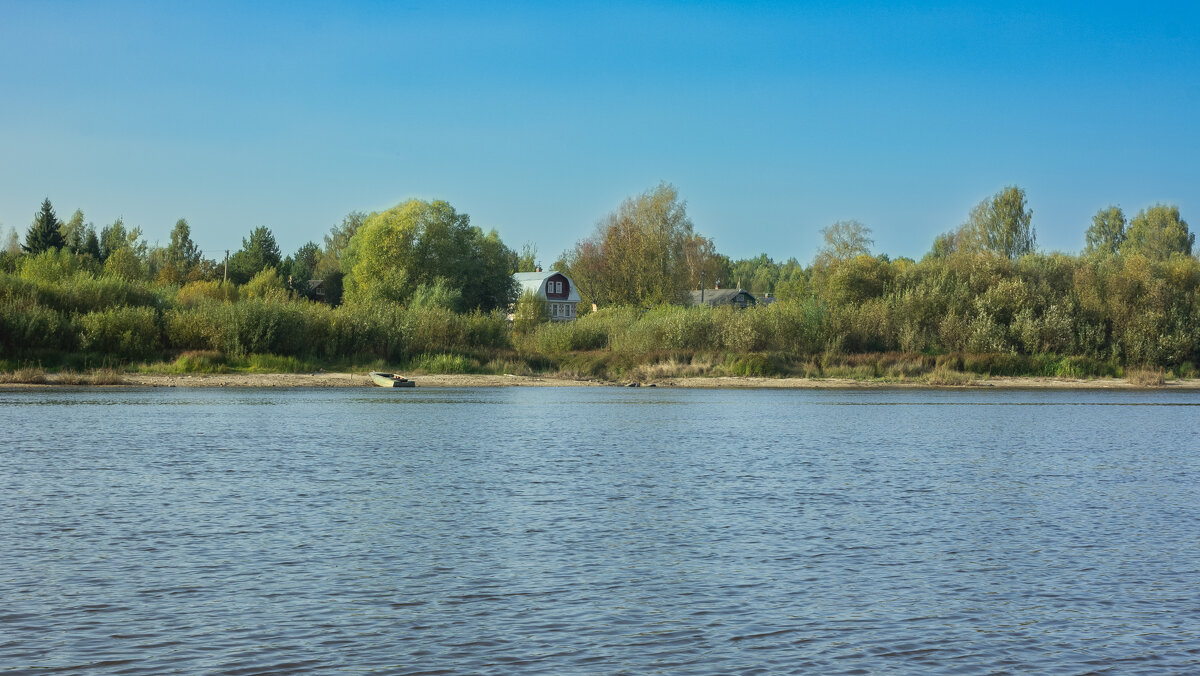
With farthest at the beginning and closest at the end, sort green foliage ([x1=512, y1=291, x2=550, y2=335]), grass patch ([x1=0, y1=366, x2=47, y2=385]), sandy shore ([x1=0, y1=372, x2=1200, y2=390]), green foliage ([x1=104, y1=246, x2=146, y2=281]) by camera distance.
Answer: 1. green foliage ([x1=104, y1=246, x2=146, y2=281])
2. green foliage ([x1=512, y1=291, x2=550, y2=335])
3. sandy shore ([x1=0, y1=372, x2=1200, y2=390])
4. grass patch ([x1=0, y1=366, x2=47, y2=385])

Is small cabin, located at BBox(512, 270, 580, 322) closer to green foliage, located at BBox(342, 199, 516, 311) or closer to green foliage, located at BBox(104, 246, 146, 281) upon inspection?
green foliage, located at BBox(342, 199, 516, 311)

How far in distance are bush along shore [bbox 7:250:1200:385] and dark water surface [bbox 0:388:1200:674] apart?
985 inches

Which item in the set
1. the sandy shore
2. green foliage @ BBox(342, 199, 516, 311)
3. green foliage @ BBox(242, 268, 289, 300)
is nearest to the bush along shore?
the sandy shore

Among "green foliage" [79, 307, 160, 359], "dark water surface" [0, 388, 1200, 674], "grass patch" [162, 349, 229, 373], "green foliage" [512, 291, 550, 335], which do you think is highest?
"green foliage" [512, 291, 550, 335]

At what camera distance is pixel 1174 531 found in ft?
51.3

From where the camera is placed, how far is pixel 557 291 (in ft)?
372

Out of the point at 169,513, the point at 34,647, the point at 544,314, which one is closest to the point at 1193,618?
the point at 34,647

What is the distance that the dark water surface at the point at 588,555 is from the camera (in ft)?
30.3

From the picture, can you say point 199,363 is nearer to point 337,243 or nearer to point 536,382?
Result: point 536,382

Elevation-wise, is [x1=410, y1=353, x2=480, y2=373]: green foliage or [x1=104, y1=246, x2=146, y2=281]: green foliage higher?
[x1=104, y1=246, x2=146, y2=281]: green foliage

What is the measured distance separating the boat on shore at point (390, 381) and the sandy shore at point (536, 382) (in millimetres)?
581

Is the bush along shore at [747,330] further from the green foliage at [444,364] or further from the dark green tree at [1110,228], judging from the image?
the dark green tree at [1110,228]

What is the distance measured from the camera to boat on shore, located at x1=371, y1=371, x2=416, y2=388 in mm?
52125

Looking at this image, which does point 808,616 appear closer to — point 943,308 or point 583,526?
point 583,526
